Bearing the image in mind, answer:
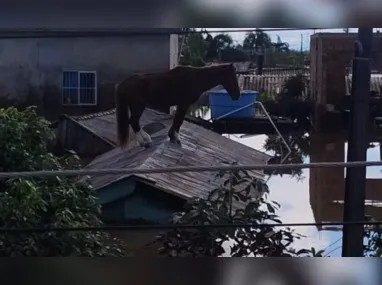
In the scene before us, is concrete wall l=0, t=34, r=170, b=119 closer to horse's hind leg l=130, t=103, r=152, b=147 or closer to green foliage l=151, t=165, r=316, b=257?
horse's hind leg l=130, t=103, r=152, b=147

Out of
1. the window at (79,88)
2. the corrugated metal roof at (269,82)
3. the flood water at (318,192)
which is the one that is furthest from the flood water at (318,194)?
the window at (79,88)

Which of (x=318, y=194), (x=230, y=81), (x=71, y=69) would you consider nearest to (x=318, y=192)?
(x=318, y=194)

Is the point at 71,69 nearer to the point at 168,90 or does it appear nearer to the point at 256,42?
the point at 168,90

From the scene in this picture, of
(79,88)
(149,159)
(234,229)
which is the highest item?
(79,88)

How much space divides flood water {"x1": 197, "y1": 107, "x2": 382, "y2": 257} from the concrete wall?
183mm

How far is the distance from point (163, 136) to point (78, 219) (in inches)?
10.0

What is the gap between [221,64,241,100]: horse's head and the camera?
4.21 feet

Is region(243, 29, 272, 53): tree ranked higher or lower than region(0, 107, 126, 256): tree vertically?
higher

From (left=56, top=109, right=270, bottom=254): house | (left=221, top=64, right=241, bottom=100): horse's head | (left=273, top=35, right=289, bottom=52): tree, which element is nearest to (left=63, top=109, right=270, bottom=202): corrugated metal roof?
(left=56, top=109, right=270, bottom=254): house

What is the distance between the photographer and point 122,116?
1.31 meters

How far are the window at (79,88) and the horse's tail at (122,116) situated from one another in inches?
2.4

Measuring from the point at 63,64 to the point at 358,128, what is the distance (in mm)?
618

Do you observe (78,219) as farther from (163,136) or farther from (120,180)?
(163,136)

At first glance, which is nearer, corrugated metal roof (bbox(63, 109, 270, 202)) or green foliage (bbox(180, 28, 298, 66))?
green foliage (bbox(180, 28, 298, 66))
